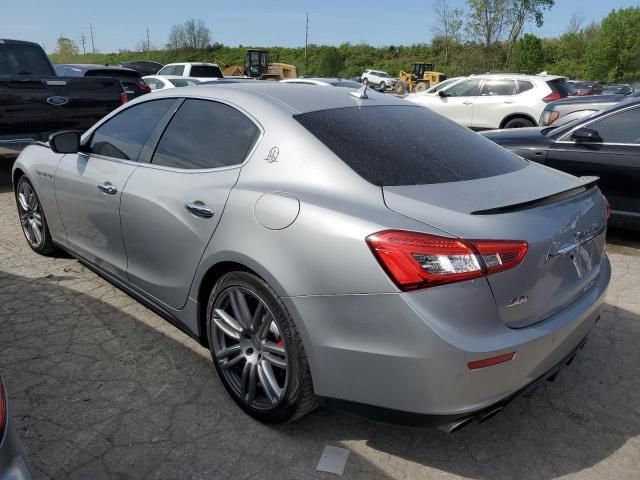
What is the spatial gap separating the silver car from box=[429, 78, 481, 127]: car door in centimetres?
1025

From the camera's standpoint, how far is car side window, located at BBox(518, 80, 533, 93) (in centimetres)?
1213

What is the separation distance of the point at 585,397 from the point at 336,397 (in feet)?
4.81

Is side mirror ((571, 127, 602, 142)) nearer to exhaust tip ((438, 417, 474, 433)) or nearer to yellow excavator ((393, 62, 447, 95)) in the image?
exhaust tip ((438, 417, 474, 433))

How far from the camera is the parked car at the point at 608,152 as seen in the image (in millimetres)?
5145

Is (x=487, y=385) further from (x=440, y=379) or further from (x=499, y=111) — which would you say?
(x=499, y=111)

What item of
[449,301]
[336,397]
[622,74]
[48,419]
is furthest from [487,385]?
[622,74]

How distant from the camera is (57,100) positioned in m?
6.96

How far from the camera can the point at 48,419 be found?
8.69 ft

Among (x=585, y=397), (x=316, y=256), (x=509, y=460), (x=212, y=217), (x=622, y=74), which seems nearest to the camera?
(x=316, y=256)

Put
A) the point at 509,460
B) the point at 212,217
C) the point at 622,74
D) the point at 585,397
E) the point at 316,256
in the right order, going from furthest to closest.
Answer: the point at 622,74
the point at 585,397
the point at 212,217
the point at 509,460
the point at 316,256

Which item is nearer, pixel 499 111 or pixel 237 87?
pixel 237 87

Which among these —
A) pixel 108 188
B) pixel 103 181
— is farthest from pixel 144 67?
pixel 108 188

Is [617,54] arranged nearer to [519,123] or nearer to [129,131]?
[519,123]

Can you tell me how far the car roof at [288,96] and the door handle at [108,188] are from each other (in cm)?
65
